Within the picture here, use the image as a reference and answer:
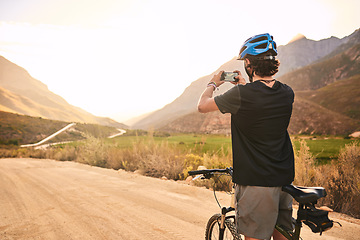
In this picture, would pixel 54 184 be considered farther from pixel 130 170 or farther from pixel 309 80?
pixel 309 80

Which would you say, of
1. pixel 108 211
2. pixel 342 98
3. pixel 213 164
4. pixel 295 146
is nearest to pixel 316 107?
pixel 342 98

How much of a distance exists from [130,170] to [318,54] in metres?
217

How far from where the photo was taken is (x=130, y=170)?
12195mm

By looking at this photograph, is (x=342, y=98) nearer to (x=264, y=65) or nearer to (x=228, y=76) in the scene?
(x=228, y=76)

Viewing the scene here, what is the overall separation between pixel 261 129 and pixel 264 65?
51cm

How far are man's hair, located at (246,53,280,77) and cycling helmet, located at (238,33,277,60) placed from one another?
0.03m

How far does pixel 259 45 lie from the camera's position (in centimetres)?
206

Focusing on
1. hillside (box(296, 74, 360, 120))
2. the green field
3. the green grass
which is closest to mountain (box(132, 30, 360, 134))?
hillside (box(296, 74, 360, 120))

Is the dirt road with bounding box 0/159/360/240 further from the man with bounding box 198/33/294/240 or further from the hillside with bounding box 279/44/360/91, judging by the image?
the hillside with bounding box 279/44/360/91

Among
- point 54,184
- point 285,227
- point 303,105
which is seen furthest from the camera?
point 303,105

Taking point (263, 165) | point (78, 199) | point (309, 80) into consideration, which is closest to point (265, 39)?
point (263, 165)

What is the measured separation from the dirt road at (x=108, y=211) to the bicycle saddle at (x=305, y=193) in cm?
297

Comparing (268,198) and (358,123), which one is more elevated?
(358,123)

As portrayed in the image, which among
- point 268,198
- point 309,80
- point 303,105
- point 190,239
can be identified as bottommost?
point 190,239
